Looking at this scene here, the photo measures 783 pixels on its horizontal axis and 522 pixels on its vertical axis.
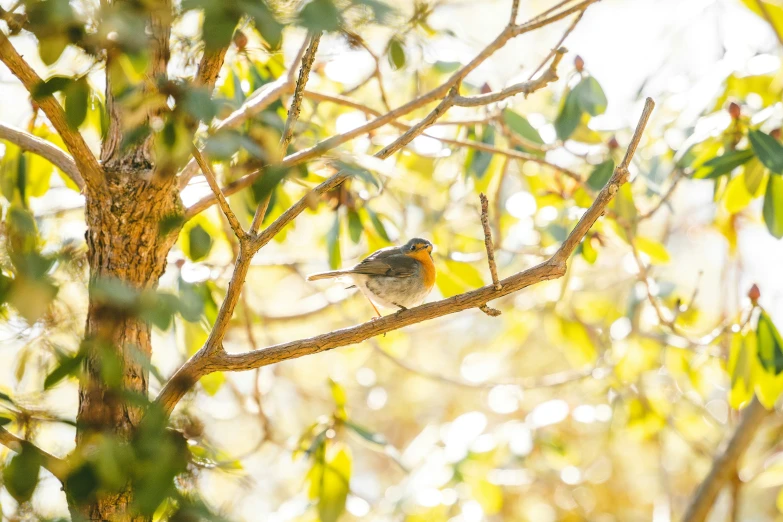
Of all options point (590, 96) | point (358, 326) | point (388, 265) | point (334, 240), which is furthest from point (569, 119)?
point (358, 326)

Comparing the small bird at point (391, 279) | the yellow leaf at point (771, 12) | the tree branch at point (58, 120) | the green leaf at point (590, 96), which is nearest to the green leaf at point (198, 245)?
the tree branch at point (58, 120)

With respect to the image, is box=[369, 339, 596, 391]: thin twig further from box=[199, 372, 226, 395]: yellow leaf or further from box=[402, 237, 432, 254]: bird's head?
box=[199, 372, 226, 395]: yellow leaf

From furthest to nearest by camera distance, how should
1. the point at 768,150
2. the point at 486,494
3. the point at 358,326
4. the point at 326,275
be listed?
1. the point at 486,494
2. the point at 326,275
3. the point at 768,150
4. the point at 358,326

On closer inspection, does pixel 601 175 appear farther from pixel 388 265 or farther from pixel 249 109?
pixel 249 109

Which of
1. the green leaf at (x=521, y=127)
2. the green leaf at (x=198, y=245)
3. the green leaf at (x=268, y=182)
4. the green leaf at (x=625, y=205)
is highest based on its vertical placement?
the green leaf at (x=521, y=127)

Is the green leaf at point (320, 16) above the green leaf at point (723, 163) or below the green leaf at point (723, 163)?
below

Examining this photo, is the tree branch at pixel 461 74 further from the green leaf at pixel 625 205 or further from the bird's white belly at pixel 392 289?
the bird's white belly at pixel 392 289

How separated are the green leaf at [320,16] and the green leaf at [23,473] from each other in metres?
1.02

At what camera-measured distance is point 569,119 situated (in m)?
3.36

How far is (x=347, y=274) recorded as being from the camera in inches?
162

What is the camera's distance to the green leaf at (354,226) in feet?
10.9

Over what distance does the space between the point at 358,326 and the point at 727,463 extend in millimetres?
3435

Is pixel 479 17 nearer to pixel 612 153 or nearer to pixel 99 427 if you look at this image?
pixel 612 153

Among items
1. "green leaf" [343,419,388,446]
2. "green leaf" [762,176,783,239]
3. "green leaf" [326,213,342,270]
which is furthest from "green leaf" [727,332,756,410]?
"green leaf" [326,213,342,270]
